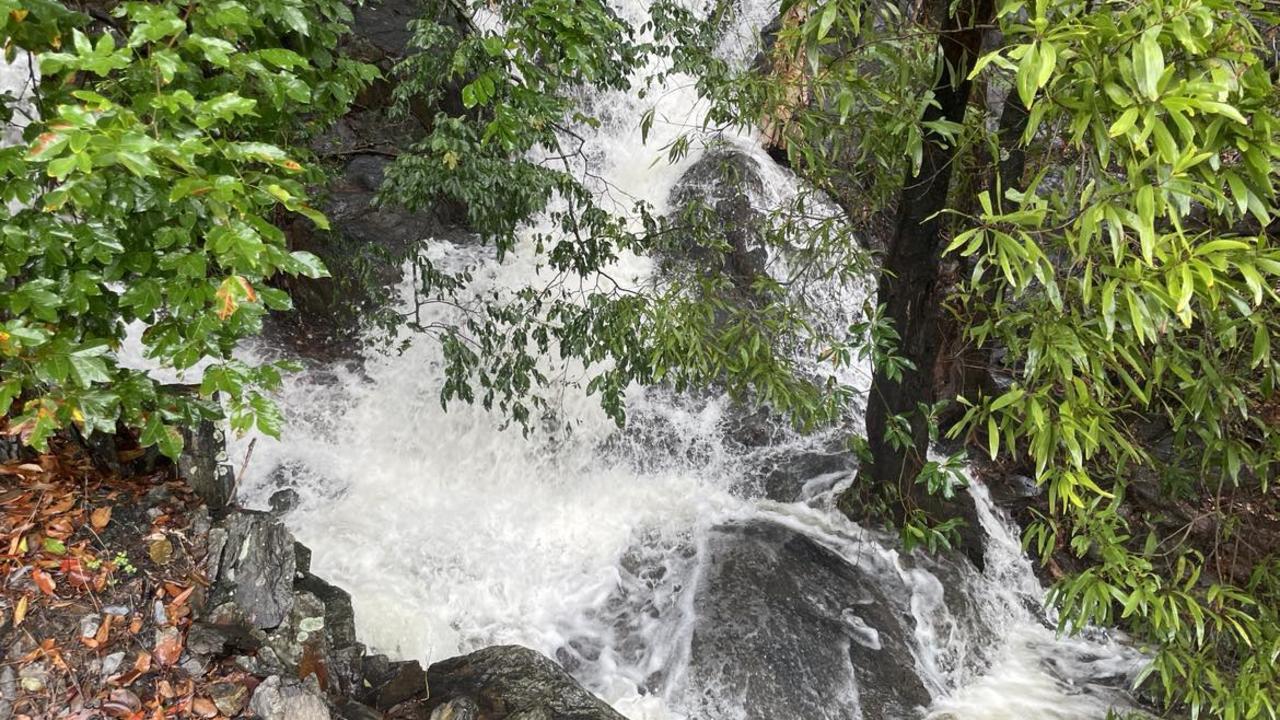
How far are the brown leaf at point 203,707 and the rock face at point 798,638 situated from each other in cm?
297

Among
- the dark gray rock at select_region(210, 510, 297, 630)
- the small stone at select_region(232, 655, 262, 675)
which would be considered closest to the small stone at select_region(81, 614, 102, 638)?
the dark gray rock at select_region(210, 510, 297, 630)

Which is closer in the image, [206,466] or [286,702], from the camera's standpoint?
[286,702]

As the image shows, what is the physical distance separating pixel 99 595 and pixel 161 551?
27 centimetres

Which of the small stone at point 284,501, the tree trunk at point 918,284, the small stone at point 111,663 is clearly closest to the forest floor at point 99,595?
the small stone at point 111,663

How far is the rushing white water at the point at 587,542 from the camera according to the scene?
537cm

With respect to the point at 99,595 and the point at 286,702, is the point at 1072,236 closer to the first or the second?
the point at 286,702

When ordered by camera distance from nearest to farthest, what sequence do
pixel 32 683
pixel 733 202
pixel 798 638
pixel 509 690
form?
pixel 32 683 < pixel 509 690 < pixel 798 638 < pixel 733 202

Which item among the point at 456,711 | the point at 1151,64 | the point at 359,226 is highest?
the point at 1151,64

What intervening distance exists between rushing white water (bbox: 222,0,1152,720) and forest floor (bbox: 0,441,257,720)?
81.9 inches

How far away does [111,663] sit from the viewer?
9.39ft

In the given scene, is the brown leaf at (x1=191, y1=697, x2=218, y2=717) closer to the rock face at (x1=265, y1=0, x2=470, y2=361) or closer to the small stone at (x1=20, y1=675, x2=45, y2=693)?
the small stone at (x1=20, y1=675, x2=45, y2=693)

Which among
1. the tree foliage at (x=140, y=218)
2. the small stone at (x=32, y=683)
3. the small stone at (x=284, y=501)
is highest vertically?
the tree foliage at (x=140, y=218)

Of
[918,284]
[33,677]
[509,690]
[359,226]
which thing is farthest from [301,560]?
[359,226]

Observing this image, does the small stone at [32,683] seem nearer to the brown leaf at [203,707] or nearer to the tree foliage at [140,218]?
the brown leaf at [203,707]
